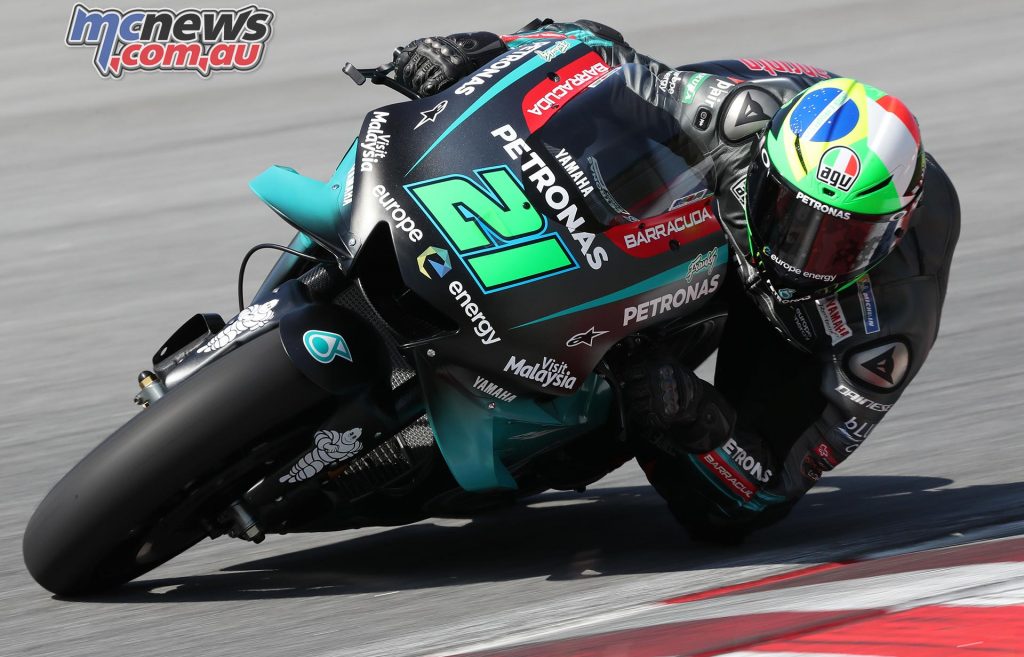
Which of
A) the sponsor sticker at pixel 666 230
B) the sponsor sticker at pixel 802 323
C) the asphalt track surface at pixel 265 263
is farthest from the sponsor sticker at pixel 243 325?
the sponsor sticker at pixel 802 323

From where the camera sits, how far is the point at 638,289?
379cm

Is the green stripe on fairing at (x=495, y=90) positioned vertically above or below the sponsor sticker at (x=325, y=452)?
above

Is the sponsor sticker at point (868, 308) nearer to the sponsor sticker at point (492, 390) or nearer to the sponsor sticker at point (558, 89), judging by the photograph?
the sponsor sticker at point (558, 89)

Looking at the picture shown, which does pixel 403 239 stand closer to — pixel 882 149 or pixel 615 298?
pixel 615 298

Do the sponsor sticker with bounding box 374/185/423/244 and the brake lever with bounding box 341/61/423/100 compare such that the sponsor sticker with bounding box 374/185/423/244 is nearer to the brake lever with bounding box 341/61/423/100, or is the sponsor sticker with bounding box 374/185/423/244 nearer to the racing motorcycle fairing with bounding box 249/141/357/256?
the racing motorcycle fairing with bounding box 249/141/357/256

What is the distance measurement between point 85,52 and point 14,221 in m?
3.26

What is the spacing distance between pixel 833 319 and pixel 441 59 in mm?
1320

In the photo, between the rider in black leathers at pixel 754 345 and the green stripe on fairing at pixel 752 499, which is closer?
the rider in black leathers at pixel 754 345

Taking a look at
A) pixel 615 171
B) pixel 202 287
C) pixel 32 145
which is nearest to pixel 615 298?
pixel 615 171

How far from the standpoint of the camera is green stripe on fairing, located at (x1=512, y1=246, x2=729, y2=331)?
369 cm

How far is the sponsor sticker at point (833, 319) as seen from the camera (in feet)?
13.9

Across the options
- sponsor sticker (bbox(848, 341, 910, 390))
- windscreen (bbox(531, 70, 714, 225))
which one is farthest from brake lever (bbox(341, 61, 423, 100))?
sponsor sticker (bbox(848, 341, 910, 390))

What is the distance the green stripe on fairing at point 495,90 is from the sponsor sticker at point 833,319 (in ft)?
3.33

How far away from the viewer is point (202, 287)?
23.4ft
